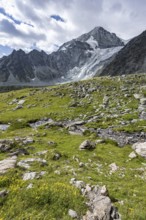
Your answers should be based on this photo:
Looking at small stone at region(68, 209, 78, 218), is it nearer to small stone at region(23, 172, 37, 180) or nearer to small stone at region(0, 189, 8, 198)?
small stone at region(0, 189, 8, 198)

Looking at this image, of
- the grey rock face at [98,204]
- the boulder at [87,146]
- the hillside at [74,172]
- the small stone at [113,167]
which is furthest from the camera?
the boulder at [87,146]

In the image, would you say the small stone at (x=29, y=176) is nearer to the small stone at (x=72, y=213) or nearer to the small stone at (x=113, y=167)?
the small stone at (x=72, y=213)

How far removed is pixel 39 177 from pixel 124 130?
28120 millimetres

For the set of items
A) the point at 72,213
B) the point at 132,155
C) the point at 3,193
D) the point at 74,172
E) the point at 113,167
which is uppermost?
the point at 3,193

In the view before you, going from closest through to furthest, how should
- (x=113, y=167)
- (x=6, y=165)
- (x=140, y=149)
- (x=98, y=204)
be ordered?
(x=98, y=204)
(x=6, y=165)
(x=113, y=167)
(x=140, y=149)

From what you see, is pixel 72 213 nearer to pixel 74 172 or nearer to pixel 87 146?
pixel 74 172

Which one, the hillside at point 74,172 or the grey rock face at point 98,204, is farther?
the hillside at point 74,172

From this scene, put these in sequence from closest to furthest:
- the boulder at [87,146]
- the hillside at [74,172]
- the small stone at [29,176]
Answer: the hillside at [74,172] → the small stone at [29,176] → the boulder at [87,146]

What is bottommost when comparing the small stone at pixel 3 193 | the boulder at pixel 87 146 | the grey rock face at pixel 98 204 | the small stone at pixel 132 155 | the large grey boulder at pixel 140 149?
the large grey boulder at pixel 140 149

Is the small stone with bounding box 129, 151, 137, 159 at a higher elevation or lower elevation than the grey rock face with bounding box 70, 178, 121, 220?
lower

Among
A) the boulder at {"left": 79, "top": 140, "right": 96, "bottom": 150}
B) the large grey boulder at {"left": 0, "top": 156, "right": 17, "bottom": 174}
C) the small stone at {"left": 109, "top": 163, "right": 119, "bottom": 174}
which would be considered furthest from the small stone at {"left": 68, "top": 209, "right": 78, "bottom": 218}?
the boulder at {"left": 79, "top": 140, "right": 96, "bottom": 150}

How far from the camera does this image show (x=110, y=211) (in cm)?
1430

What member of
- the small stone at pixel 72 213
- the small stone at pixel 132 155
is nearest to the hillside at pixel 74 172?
the small stone at pixel 72 213

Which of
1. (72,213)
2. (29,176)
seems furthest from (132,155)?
(72,213)
